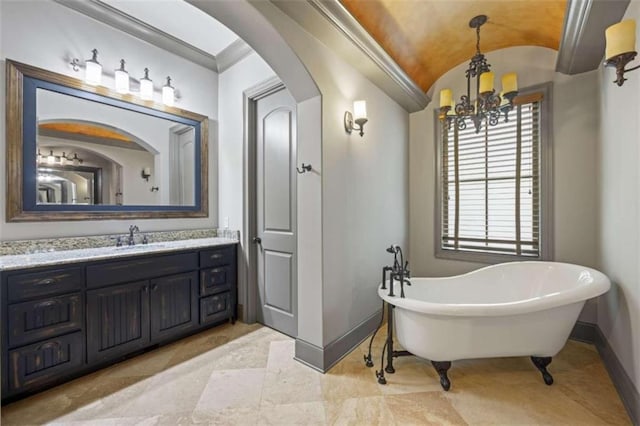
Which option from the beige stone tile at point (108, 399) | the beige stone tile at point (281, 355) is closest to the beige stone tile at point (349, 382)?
the beige stone tile at point (281, 355)

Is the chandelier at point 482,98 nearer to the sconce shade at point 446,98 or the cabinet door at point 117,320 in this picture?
the sconce shade at point 446,98

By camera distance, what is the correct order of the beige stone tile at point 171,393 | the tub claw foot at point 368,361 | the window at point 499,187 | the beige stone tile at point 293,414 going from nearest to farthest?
the beige stone tile at point 293,414 → the beige stone tile at point 171,393 → the tub claw foot at point 368,361 → the window at point 499,187

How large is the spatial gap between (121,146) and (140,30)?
1.13 metres

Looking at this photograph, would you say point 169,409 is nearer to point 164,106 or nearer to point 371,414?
point 371,414

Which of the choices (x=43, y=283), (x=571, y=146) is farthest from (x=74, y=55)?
(x=571, y=146)

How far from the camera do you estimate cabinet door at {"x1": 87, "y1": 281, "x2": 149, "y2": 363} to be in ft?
6.41

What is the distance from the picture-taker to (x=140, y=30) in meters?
2.59

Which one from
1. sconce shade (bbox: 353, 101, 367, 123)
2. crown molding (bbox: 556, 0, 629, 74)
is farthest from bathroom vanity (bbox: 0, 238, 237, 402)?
crown molding (bbox: 556, 0, 629, 74)

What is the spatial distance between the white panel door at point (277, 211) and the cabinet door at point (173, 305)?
647 millimetres

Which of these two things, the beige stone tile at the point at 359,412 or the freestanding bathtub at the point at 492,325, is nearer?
the beige stone tile at the point at 359,412

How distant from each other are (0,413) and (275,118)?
280cm

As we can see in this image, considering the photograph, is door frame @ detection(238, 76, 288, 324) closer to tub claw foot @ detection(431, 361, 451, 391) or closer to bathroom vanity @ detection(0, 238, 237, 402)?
bathroom vanity @ detection(0, 238, 237, 402)

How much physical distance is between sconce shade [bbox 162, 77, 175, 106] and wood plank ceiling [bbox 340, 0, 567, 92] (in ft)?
6.37

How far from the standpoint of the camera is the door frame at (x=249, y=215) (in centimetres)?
285
